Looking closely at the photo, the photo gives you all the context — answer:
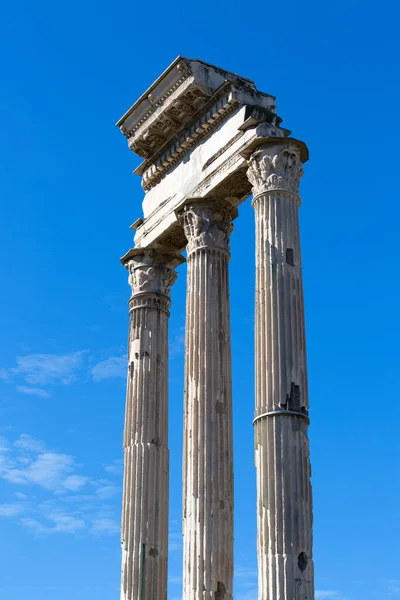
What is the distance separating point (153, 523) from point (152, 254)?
26.7 feet

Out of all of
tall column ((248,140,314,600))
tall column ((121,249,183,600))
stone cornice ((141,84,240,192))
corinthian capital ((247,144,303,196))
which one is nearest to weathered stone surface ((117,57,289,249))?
stone cornice ((141,84,240,192))

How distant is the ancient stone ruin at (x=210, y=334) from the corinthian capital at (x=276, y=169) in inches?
1.4

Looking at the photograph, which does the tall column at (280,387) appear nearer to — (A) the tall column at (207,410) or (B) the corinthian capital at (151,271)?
(A) the tall column at (207,410)

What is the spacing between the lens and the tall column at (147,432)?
31281mm

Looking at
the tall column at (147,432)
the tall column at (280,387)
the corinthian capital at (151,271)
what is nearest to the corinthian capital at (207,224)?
the tall column at (280,387)

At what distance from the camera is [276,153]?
2881 centimetres

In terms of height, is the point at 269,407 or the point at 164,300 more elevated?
the point at 164,300

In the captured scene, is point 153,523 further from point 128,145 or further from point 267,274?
point 128,145

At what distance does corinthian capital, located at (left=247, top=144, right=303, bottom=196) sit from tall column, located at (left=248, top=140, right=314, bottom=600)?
0.02m

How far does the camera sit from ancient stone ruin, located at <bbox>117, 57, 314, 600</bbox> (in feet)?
84.3

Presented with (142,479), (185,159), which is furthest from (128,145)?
(142,479)

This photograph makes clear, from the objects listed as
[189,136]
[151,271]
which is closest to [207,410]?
[151,271]

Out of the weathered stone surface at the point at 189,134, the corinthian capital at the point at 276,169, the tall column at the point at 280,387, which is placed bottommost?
the tall column at the point at 280,387

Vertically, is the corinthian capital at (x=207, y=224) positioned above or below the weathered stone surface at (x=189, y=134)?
below
